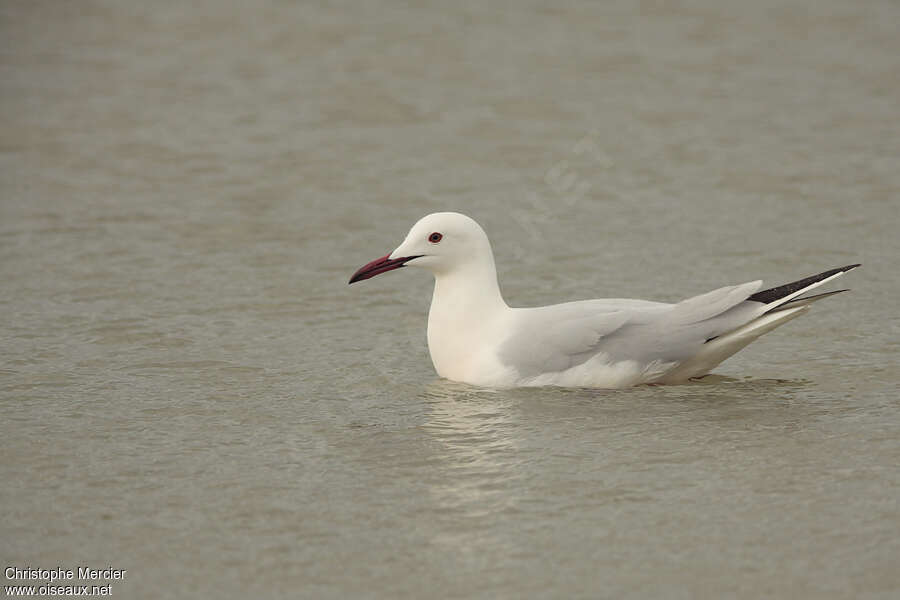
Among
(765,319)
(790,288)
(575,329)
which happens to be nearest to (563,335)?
(575,329)

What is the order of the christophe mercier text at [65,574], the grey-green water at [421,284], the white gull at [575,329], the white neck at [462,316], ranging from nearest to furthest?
the christophe mercier text at [65,574] → the grey-green water at [421,284] → the white gull at [575,329] → the white neck at [462,316]

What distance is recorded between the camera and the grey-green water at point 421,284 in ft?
21.4

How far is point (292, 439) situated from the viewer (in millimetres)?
7859

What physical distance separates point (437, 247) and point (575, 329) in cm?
93

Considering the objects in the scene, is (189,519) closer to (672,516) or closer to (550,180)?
(672,516)

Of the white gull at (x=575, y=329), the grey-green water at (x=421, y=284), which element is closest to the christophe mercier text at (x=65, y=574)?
the grey-green water at (x=421, y=284)

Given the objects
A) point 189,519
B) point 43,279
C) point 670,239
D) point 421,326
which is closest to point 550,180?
point 670,239

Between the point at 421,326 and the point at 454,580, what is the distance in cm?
397

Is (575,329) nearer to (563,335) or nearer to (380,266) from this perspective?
(563,335)

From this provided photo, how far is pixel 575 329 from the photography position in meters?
8.40

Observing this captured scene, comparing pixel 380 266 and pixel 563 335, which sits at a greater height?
pixel 380 266

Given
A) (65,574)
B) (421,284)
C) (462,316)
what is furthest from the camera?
(421,284)

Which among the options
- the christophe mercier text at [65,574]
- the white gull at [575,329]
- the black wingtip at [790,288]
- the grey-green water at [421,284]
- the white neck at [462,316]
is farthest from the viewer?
the white neck at [462,316]

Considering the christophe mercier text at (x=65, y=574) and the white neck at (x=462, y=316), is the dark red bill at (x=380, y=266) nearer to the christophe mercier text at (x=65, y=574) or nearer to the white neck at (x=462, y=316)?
the white neck at (x=462, y=316)
